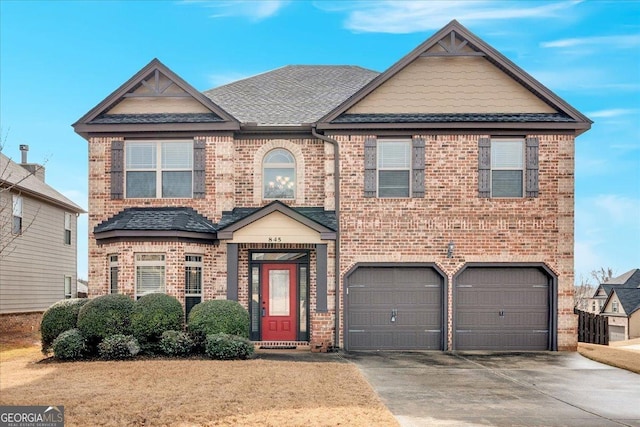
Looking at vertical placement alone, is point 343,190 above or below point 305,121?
below

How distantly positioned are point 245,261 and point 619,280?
180ft

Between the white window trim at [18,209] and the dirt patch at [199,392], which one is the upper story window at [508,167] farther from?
the white window trim at [18,209]

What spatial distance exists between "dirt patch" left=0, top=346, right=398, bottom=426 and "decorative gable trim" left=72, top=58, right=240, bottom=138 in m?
6.83

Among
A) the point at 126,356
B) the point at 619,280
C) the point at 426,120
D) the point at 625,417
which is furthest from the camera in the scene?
the point at 619,280

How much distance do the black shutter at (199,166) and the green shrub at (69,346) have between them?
5.16m

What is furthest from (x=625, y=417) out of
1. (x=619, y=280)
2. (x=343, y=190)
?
(x=619, y=280)

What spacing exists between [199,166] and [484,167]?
324 inches

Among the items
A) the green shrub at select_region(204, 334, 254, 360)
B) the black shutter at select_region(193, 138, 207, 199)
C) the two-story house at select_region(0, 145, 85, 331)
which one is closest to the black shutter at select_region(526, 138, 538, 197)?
the green shrub at select_region(204, 334, 254, 360)

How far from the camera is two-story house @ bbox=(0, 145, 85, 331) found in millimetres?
23047

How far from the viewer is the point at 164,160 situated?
17578 mm

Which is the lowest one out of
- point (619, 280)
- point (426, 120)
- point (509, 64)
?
point (619, 280)

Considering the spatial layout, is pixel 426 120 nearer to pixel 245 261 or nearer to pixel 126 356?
pixel 245 261

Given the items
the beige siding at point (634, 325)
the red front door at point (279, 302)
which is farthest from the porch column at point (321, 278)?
the beige siding at point (634, 325)

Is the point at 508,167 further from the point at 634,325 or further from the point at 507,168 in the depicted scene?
the point at 634,325
